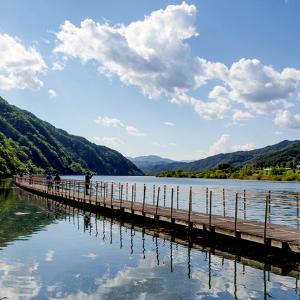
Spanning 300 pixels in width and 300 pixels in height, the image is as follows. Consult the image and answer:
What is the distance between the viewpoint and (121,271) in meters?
18.6

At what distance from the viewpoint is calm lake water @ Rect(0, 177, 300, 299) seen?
15.5 metres

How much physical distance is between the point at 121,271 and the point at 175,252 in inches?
208

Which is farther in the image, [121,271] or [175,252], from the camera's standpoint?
[175,252]

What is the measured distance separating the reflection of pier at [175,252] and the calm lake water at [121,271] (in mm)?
40

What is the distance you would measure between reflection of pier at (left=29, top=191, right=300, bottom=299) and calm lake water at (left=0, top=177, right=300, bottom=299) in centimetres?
4

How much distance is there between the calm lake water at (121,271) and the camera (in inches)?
609

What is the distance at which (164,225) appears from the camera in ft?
105

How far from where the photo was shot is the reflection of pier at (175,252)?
1762 cm

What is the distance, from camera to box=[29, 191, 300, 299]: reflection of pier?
17625 mm

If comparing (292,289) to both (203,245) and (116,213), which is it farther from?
(116,213)

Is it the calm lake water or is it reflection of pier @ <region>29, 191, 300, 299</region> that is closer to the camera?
the calm lake water

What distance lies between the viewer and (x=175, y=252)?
915 inches

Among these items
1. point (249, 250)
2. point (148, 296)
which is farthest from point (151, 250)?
point (148, 296)

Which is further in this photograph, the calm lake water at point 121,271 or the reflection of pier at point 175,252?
the reflection of pier at point 175,252
